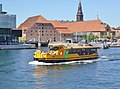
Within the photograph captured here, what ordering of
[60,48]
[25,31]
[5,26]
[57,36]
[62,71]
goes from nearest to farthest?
[62,71], [60,48], [5,26], [25,31], [57,36]

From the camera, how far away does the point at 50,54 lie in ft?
181

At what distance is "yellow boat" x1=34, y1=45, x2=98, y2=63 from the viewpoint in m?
55.3

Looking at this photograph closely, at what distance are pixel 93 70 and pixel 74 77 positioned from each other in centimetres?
806

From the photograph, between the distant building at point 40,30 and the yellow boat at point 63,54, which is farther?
the distant building at point 40,30

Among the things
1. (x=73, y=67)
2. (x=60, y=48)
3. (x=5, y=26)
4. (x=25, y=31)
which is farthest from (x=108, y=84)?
(x=25, y=31)

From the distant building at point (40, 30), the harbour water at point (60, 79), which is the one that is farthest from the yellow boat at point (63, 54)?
the distant building at point (40, 30)

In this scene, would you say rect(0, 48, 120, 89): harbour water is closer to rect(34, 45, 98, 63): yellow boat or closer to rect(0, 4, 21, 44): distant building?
rect(34, 45, 98, 63): yellow boat

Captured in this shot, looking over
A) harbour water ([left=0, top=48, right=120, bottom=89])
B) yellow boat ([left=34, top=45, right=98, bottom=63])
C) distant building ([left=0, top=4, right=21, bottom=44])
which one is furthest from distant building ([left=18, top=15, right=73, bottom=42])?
harbour water ([left=0, top=48, right=120, bottom=89])

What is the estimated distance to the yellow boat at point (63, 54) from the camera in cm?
5529

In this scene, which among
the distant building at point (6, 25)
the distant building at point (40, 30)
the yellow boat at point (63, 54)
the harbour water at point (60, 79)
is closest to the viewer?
the harbour water at point (60, 79)

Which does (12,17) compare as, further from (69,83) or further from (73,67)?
(69,83)

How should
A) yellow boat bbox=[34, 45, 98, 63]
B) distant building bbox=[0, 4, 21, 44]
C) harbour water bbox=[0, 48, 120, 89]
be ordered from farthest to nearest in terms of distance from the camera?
distant building bbox=[0, 4, 21, 44] → yellow boat bbox=[34, 45, 98, 63] → harbour water bbox=[0, 48, 120, 89]

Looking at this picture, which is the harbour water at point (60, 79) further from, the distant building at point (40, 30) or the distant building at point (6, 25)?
the distant building at point (40, 30)

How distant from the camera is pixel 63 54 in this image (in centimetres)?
5694
